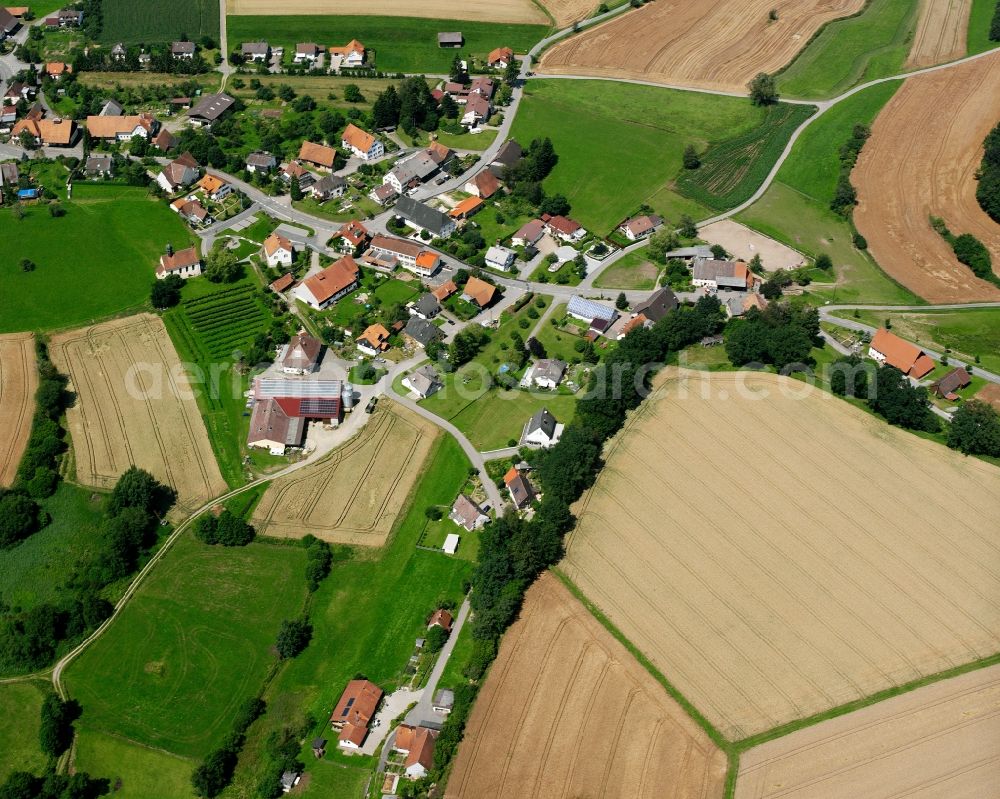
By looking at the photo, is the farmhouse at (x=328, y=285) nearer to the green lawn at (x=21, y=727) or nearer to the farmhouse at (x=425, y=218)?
the farmhouse at (x=425, y=218)

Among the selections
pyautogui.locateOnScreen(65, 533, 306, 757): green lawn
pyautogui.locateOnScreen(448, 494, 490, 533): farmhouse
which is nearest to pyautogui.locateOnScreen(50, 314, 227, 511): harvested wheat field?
pyautogui.locateOnScreen(65, 533, 306, 757): green lawn

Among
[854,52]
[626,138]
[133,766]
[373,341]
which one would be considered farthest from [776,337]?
[854,52]

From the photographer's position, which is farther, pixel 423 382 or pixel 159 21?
pixel 159 21

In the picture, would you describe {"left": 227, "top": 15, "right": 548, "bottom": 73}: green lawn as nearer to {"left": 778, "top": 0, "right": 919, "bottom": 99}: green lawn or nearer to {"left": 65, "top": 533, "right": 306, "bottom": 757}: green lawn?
{"left": 778, "top": 0, "right": 919, "bottom": 99}: green lawn

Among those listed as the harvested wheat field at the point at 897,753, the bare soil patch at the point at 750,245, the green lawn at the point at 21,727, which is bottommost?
the green lawn at the point at 21,727

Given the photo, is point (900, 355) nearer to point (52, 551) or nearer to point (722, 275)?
point (722, 275)

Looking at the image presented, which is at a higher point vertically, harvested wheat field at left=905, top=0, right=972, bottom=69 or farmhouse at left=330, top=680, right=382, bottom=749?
harvested wheat field at left=905, top=0, right=972, bottom=69

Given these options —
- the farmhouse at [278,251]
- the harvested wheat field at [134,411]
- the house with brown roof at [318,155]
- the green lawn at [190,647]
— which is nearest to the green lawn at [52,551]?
the harvested wheat field at [134,411]
